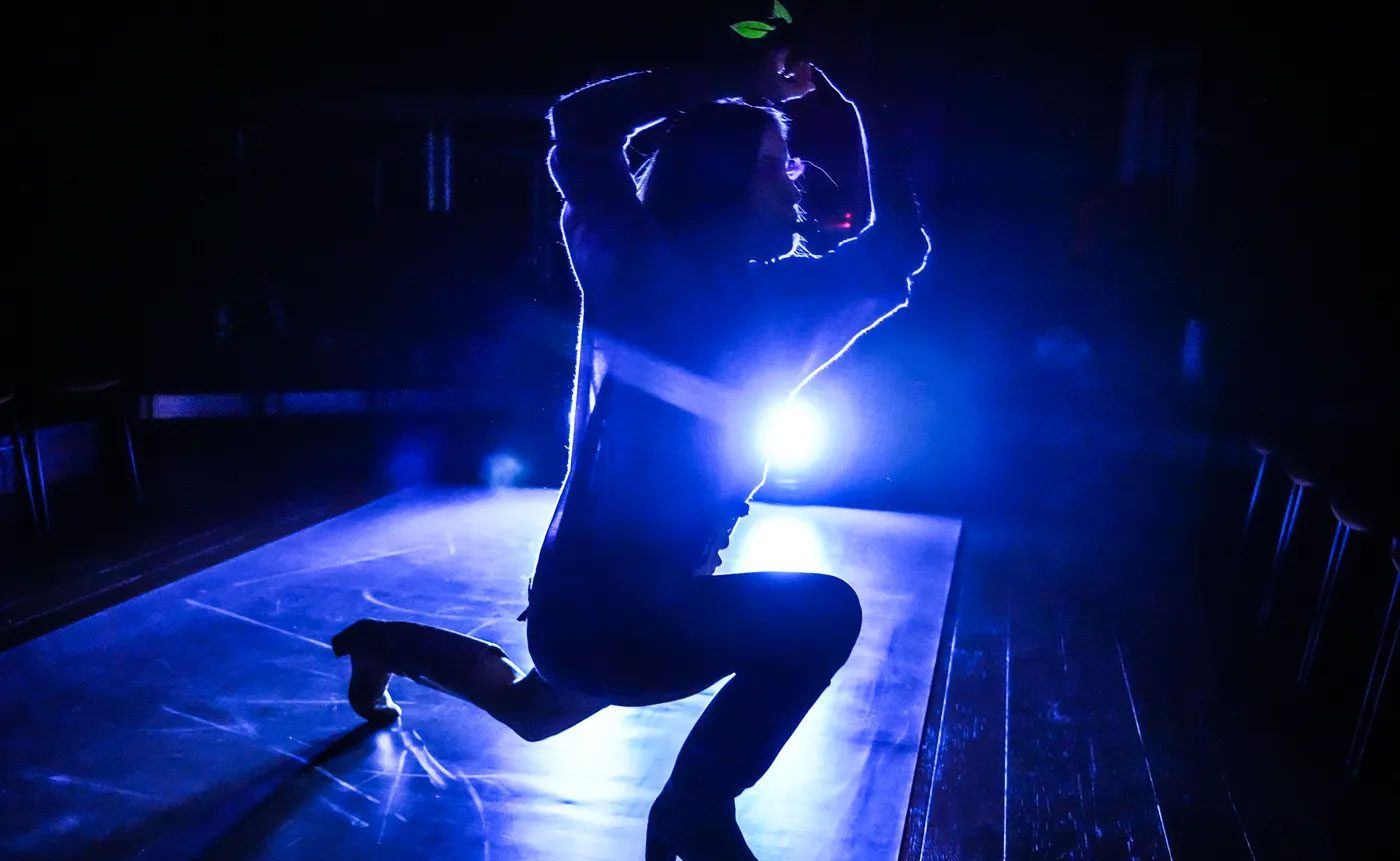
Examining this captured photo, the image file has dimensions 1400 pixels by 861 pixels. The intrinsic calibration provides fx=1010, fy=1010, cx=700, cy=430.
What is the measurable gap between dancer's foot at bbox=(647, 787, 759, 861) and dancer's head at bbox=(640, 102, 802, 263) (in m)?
0.80

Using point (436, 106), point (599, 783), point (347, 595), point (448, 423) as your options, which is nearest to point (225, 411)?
point (448, 423)

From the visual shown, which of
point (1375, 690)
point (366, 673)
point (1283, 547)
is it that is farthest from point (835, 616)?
point (1283, 547)

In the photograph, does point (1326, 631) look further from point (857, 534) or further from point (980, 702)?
point (857, 534)

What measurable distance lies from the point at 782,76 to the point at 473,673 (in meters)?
1.33

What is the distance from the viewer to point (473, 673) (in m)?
2.08

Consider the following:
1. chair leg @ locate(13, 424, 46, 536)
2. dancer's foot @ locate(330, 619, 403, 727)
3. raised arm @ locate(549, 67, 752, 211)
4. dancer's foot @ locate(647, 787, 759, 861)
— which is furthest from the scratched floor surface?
raised arm @ locate(549, 67, 752, 211)

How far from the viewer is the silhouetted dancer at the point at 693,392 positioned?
1.42m

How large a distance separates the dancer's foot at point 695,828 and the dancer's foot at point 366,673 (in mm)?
1016

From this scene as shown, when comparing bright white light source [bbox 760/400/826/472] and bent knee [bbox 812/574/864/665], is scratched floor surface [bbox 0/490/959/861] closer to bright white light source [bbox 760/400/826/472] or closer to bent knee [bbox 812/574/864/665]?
bent knee [bbox 812/574/864/665]

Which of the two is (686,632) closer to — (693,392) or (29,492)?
(693,392)

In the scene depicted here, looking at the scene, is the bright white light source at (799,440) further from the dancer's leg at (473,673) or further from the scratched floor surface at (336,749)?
the dancer's leg at (473,673)

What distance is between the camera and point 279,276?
7.40 meters

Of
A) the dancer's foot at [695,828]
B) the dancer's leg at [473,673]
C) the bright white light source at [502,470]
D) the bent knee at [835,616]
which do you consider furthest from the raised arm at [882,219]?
the bright white light source at [502,470]

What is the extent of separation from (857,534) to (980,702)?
2.08 meters
